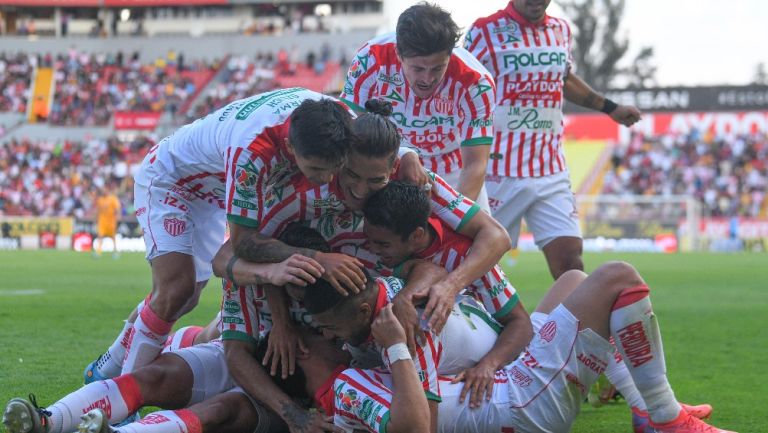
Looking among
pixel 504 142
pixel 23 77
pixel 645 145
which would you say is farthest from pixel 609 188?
pixel 504 142

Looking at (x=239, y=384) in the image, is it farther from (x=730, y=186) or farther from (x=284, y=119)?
(x=730, y=186)

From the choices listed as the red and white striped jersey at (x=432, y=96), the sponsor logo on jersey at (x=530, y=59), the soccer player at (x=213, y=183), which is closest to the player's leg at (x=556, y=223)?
the sponsor logo on jersey at (x=530, y=59)

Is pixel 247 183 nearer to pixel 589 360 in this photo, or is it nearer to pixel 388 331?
pixel 388 331

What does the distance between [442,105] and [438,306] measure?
225 cm

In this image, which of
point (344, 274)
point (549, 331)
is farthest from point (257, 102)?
point (549, 331)

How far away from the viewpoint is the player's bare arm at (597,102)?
25.6 ft

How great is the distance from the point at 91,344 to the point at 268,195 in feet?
14.0

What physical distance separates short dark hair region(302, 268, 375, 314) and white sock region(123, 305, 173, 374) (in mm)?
1332

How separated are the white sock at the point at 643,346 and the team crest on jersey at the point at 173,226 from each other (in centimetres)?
246

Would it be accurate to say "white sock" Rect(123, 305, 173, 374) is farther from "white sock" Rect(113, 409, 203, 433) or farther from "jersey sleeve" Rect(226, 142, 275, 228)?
"jersey sleeve" Rect(226, 142, 275, 228)

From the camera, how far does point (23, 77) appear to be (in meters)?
48.1

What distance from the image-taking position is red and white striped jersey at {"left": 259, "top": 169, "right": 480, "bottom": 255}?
4785 mm

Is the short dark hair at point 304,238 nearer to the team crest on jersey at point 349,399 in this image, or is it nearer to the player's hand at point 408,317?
the player's hand at point 408,317

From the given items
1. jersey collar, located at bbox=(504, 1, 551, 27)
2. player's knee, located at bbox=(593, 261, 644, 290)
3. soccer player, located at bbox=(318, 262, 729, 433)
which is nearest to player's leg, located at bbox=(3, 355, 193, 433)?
soccer player, located at bbox=(318, 262, 729, 433)
